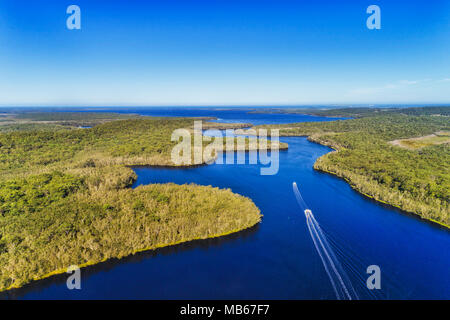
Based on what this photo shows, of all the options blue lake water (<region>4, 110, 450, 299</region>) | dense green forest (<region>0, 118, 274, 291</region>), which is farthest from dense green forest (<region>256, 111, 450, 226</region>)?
dense green forest (<region>0, 118, 274, 291</region>)

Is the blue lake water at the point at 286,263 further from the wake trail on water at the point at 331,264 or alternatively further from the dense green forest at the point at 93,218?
the dense green forest at the point at 93,218

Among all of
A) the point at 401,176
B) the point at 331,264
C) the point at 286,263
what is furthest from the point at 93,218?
the point at 401,176

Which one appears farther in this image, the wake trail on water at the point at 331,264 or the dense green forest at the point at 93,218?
the dense green forest at the point at 93,218

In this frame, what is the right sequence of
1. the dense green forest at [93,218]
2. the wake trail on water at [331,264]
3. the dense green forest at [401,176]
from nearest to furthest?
the wake trail on water at [331,264] < the dense green forest at [93,218] < the dense green forest at [401,176]

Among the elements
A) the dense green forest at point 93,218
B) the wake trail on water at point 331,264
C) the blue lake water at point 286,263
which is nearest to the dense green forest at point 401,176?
the blue lake water at point 286,263

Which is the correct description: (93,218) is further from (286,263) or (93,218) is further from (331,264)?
(331,264)

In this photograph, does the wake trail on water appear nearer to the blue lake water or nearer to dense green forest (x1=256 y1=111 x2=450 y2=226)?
the blue lake water

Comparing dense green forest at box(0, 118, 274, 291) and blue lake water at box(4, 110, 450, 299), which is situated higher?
dense green forest at box(0, 118, 274, 291)
